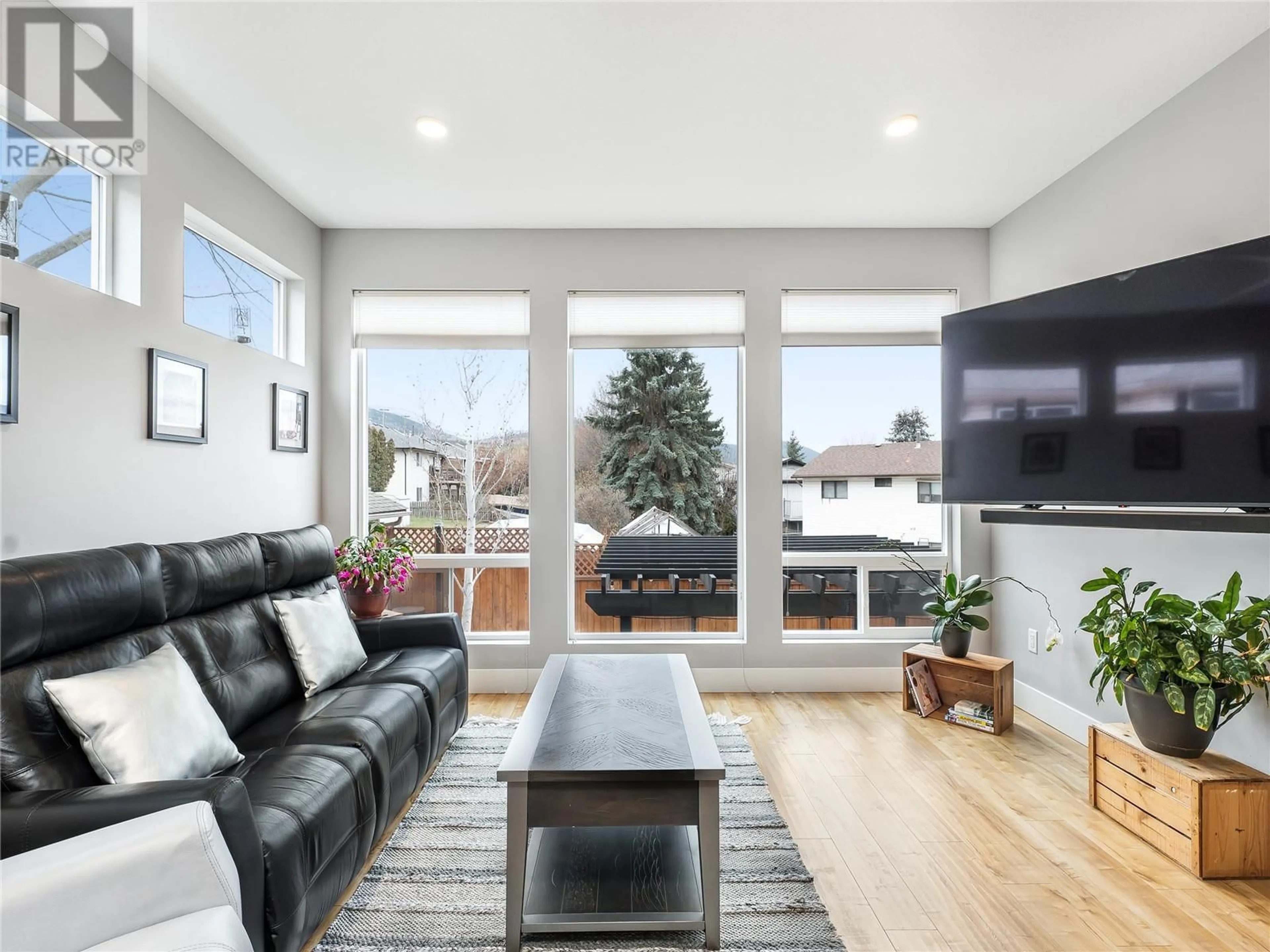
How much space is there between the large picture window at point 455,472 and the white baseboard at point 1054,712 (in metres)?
2.87

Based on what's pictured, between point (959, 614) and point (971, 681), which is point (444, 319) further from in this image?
point (971, 681)

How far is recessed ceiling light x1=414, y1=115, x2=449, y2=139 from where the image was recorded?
109 inches

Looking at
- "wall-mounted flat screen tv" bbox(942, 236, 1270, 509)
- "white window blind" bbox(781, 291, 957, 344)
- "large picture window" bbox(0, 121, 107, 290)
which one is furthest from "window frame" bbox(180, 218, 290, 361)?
"wall-mounted flat screen tv" bbox(942, 236, 1270, 509)

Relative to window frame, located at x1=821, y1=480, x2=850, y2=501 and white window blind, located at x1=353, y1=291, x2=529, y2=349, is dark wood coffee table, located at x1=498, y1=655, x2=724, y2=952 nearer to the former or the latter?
window frame, located at x1=821, y1=480, x2=850, y2=501

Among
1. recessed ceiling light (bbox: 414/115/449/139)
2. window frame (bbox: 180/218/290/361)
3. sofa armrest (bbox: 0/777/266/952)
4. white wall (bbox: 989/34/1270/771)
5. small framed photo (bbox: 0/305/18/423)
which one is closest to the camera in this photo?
sofa armrest (bbox: 0/777/266/952)

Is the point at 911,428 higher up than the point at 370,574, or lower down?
higher up

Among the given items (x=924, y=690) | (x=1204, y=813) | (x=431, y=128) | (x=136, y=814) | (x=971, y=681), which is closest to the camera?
(x=136, y=814)

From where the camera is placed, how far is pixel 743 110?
107 inches

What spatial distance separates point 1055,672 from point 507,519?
3132 millimetres

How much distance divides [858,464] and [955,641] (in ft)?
3.86

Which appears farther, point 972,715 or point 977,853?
point 972,715

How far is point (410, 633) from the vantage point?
125 inches

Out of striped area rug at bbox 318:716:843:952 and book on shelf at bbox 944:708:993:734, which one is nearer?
striped area rug at bbox 318:716:843:952

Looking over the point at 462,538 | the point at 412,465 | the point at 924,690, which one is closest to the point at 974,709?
the point at 924,690
